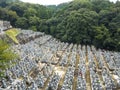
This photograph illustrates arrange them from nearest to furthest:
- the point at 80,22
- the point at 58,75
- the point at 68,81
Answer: the point at 68,81, the point at 58,75, the point at 80,22

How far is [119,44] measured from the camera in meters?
64.2

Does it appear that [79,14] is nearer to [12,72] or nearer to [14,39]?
[14,39]

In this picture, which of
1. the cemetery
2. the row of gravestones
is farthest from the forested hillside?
the row of gravestones

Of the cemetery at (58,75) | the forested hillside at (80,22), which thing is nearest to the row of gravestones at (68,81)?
the cemetery at (58,75)

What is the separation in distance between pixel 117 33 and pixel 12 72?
39.6 m

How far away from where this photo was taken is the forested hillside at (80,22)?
70.0m

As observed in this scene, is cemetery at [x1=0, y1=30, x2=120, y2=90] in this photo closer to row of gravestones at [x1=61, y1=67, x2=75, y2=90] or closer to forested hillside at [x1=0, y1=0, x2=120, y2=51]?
row of gravestones at [x1=61, y1=67, x2=75, y2=90]

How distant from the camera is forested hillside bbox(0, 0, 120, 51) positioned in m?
70.0

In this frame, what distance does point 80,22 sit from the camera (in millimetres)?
74938

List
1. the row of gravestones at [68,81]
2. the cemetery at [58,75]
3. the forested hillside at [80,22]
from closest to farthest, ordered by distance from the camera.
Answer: the row of gravestones at [68,81] < the cemetery at [58,75] < the forested hillside at [80,22]

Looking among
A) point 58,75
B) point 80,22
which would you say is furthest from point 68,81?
point 80,22

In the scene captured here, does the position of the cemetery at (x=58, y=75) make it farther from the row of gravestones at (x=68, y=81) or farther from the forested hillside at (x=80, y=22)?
the forested hillside at (x=80, y=22)

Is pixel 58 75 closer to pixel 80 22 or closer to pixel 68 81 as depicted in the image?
pixel 68 81

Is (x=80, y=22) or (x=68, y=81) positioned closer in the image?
(x=68, y=81)
